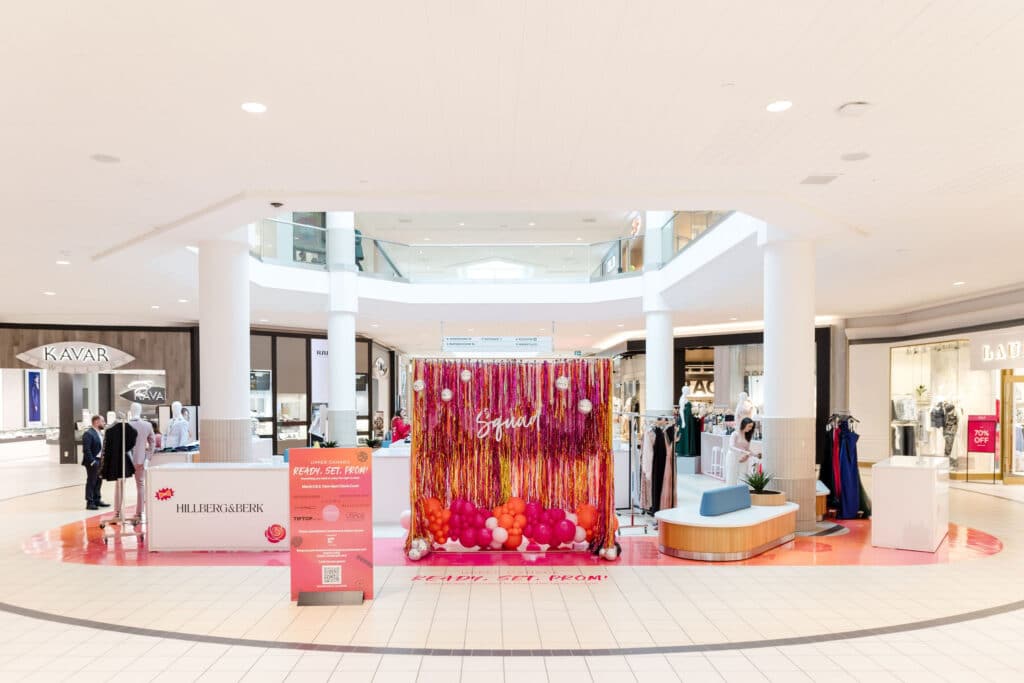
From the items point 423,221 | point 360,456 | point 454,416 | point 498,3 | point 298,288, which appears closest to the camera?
point 498,3

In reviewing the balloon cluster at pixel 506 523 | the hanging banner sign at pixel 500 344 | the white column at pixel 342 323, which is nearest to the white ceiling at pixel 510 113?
the hanging banner sign at pixel 500 344

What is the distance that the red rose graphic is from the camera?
806cm

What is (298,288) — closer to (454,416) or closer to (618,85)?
(454,416)

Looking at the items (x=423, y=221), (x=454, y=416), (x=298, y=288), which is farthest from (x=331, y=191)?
(x=423, y=221)

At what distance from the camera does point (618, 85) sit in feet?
15.4

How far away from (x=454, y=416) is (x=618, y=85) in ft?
13.3

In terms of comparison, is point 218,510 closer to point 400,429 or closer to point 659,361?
point 400,429

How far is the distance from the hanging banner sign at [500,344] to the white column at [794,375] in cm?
288

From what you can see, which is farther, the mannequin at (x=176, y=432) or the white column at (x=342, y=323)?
the white column at (x=342, y=323)

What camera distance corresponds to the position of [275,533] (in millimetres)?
8070

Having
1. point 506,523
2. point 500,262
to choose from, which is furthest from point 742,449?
point 500,262

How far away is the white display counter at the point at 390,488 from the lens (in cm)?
959

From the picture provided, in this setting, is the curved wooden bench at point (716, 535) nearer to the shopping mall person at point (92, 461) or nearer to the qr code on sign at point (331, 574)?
the qr code on sign at point (331, 574)

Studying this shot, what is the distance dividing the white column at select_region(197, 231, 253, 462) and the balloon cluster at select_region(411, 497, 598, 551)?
3.04 metres
